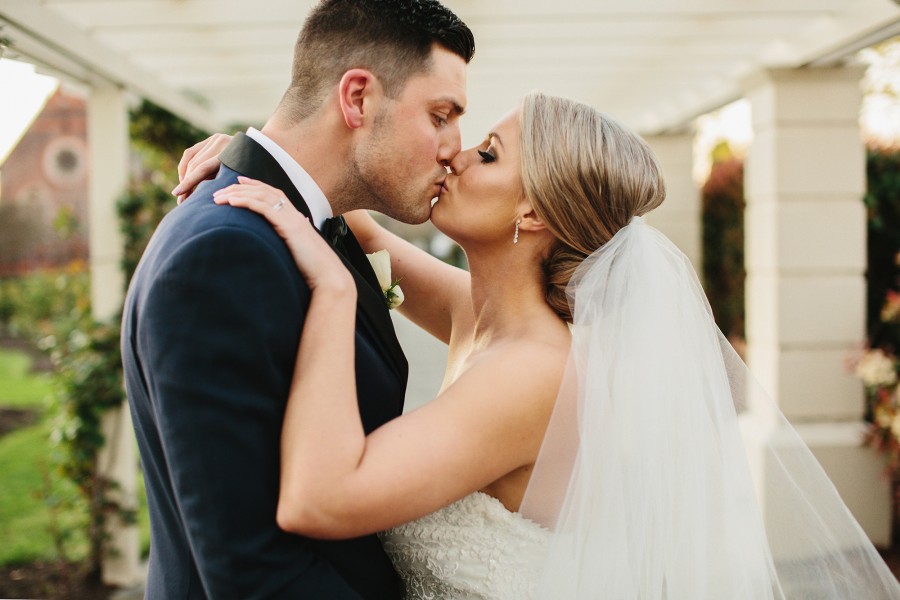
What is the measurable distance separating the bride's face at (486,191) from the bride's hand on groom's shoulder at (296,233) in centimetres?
63

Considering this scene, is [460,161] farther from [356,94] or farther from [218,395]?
[218,395]

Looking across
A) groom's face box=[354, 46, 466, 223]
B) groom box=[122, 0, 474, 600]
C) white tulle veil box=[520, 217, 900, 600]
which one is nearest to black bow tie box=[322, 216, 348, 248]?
groom box=[122, 0, 474, 600]

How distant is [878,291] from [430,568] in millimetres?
5399

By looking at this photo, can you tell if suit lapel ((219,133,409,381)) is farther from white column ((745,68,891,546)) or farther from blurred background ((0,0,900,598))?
white column ((745,68,891,546))

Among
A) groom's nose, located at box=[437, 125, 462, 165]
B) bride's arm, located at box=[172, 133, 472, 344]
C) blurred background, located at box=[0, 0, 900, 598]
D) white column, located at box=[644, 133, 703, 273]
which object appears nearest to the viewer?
groom's nose, located at box=[437, 125, 462, 165]

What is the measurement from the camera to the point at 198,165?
2.11m

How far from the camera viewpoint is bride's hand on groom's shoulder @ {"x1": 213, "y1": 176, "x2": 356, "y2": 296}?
164 centimetres

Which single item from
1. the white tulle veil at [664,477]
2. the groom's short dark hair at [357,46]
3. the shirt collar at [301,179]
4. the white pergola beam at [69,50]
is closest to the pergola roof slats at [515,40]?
the white pergola beam at [69,50]

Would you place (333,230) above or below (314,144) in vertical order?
below

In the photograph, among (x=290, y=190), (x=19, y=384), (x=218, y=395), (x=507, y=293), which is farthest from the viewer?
(x=19, y=384)

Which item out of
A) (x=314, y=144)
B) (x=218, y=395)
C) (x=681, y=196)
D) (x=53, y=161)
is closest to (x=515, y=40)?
(x=314, y=144)

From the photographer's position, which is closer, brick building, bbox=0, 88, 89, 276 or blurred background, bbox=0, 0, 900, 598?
blurred background, bbox=0, 0, 900, 598

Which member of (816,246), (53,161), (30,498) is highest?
(53,161)

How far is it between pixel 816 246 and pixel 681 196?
14.7 ft
